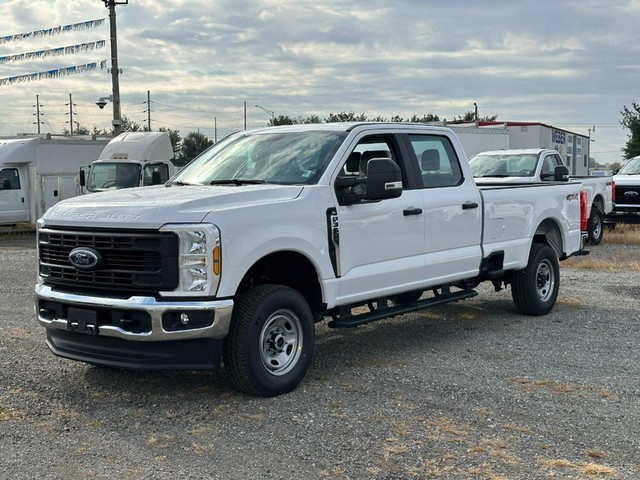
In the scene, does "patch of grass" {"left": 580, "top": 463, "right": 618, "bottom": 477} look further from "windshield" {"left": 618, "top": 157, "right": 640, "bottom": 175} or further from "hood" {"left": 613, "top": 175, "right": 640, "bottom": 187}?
"windshield" {"left": 618, "top": 157, "right": 640, "bottom": 175}

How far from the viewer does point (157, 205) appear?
5633 millimetres

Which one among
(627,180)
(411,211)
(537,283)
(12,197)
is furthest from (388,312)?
(12,197)

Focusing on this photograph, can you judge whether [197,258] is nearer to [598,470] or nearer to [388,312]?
[388,312]

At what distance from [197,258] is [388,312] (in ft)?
7.20

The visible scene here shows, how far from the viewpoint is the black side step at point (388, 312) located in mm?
6641

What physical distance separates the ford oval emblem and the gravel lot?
101 centimetres

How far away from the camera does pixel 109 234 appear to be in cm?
566

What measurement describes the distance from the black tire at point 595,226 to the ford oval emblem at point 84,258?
46.5 feet

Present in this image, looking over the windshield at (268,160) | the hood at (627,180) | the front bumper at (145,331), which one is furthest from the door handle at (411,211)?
the hood at (627,180)

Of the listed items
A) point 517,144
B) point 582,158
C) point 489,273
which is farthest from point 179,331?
point 582,158

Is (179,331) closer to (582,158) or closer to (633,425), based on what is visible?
(633,425)

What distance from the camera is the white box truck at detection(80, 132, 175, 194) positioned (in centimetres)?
2152

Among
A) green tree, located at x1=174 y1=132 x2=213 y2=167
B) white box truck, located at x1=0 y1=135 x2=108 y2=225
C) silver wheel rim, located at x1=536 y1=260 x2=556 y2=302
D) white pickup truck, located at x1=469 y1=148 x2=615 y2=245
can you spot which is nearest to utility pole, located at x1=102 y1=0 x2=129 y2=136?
white box truck, located at x1=0 y1=135 x2=108 y2=225

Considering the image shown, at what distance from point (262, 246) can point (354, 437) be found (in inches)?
60.7
